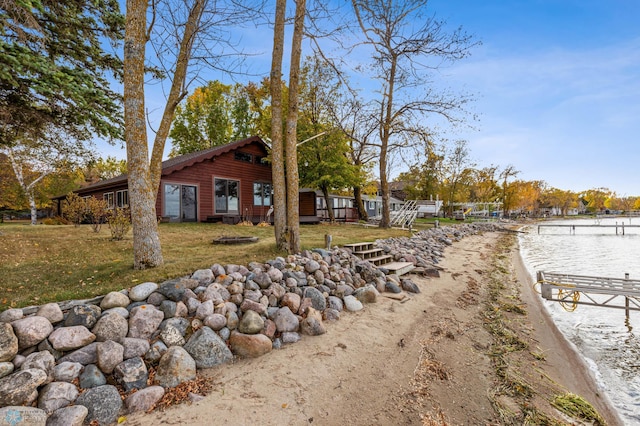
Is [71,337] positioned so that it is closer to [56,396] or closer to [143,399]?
[56,396]

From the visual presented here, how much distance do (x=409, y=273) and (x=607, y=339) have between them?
3.78 metres

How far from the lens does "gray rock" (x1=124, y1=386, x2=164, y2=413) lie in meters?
2.55

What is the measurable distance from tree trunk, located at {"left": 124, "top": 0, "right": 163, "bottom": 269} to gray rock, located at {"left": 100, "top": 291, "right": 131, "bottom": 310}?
3.74ft

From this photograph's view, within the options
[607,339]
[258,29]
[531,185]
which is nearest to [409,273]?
[607,339]

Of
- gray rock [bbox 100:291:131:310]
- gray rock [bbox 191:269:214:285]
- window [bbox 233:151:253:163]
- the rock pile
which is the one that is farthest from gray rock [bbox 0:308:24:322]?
window [bbox 233:151:253:163]

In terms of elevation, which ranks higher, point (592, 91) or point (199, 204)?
point (592, 91)

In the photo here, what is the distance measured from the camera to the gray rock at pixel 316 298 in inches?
185

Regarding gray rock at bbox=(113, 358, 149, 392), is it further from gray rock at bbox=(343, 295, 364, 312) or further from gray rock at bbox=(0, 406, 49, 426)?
gray rock at bbox=(343, 295, 364, 312)

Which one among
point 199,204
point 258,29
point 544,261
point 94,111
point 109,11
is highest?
point 109,11

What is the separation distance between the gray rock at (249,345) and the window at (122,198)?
1456 cm

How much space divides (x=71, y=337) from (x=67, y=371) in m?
0.37

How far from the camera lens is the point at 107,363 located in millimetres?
2820

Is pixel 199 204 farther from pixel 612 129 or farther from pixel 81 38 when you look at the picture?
pixel 612 129

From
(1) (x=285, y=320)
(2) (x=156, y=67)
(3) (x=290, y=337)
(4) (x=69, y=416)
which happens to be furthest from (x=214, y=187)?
(4) (x=69, y=416)
